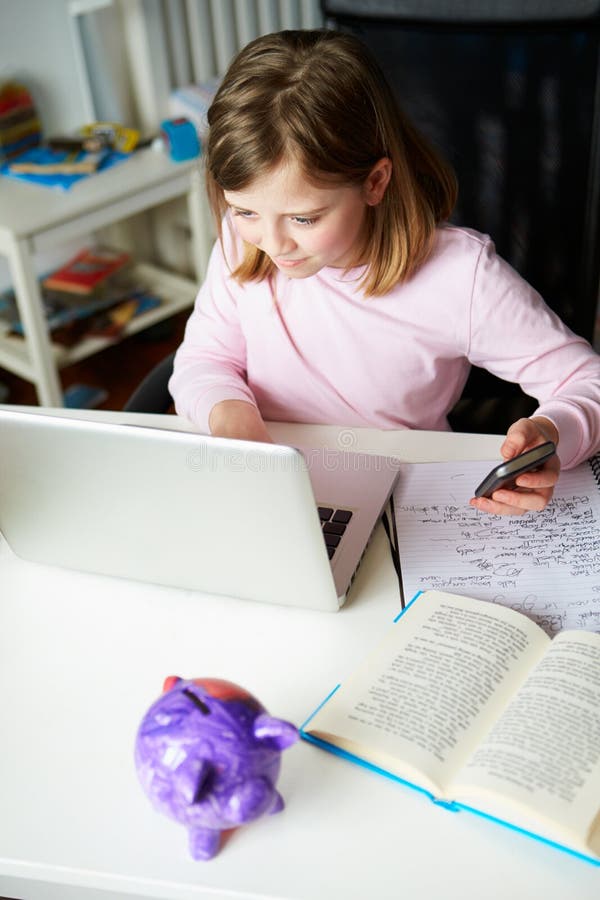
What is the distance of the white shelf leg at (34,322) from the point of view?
6.05 feet

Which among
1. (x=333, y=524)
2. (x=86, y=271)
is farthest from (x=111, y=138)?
(x=333, y=524)

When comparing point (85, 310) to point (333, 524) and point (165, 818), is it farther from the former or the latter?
point (165, 818)

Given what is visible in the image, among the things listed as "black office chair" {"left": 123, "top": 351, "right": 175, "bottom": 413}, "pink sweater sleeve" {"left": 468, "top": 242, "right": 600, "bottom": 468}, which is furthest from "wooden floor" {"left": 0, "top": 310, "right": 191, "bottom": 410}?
"pink sweater sleeve" {"left": 468, "top": 242, "right": 600, "bottom": 468}

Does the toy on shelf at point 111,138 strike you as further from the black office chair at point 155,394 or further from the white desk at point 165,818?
the white desk at point 165,818

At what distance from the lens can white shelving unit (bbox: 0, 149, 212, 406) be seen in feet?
6.07

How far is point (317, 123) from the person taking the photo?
0.92 meters

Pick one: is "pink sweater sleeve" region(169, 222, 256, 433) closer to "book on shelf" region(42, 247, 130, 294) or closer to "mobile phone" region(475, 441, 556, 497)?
"mobile phone" region(475, 441, 556, 497)

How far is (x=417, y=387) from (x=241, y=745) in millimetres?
663

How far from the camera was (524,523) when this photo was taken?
92 centimetres

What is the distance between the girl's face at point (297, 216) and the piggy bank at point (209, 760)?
50 centimetres

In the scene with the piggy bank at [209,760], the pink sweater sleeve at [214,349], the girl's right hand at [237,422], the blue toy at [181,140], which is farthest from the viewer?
the blue toy at [181,140]

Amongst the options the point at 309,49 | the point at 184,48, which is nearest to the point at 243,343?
the point at 309,49

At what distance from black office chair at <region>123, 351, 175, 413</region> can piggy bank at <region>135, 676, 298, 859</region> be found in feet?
2.06

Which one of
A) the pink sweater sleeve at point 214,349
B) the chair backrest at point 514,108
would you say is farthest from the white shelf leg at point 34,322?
the chair backrest at point 514,108
